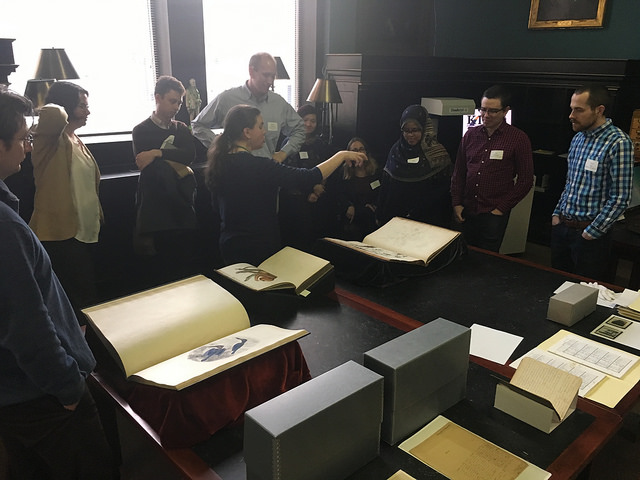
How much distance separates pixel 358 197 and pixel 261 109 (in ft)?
2.88

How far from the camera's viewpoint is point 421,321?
1674 millimetres

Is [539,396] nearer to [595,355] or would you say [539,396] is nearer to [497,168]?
[595,355]

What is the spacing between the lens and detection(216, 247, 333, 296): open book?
1704 mm

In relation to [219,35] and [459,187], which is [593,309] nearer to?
[459,187]

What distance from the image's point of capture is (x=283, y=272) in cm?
188

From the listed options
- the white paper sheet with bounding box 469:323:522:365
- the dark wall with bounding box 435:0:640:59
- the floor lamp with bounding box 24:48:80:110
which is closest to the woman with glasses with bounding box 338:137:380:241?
the floor lamp with bounding box 24:48:80:110

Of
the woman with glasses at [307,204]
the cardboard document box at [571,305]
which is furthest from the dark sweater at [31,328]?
the woman with glasses at [307,204]

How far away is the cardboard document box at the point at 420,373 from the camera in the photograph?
1.10 meters

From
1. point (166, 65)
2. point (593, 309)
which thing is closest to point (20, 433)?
point (593, 309)

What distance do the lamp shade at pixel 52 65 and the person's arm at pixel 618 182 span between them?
9.34 feet

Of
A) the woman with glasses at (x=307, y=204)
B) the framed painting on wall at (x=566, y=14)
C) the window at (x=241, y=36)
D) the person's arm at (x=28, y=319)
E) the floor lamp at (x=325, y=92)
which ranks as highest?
the framed painting on wall at (x=566, y=14)

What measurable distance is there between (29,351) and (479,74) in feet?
16.1

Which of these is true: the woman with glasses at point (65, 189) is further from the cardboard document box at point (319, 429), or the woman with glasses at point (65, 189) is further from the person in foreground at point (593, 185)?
the person in foreground at point (593, 185)

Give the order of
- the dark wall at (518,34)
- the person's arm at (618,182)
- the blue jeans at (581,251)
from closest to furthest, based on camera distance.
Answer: the person's arm at (618,182) < the blue jeans at (581,251) < the dark wall at (518,34)
